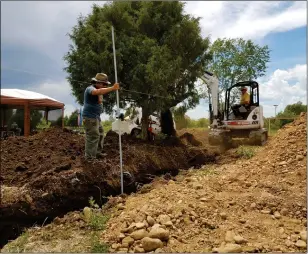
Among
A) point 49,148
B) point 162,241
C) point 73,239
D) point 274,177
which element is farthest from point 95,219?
point 49,148

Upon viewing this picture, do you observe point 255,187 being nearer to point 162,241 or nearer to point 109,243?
point 162,241

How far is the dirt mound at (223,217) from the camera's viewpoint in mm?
2941

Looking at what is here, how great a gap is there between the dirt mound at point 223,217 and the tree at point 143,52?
15.0ft

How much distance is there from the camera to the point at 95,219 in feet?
11.7

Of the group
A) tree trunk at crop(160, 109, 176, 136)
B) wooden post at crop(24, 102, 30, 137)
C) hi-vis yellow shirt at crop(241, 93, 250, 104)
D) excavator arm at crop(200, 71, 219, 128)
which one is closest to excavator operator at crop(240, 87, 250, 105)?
hi-vis yellow shirt at crop(241, 93, 250, 104)

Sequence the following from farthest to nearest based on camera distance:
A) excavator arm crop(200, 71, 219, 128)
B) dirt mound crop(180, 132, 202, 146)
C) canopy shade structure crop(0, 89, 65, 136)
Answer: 1. dirt mound crop(180, 132, 202, 146)
2. excavator arm crop(200, 71, 219, 128)
3. canopy shade structure crop(0, 89, 65, 136)

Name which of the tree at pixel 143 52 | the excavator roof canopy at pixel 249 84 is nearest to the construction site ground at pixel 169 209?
the tree at pixel 143 52

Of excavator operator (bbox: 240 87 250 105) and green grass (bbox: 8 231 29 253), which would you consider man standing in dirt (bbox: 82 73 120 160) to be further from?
excavator operator (bbox: 240 87 250 105)

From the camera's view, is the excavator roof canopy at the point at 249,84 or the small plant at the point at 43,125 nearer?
the small plant at the point at 43,125

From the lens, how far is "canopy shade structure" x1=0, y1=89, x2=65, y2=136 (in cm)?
409

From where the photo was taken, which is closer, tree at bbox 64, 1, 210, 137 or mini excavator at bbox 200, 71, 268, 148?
tree at bbox 64, 1, 210, 137

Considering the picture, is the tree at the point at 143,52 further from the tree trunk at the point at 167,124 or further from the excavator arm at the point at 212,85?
the tree trunk at the point at 167,124

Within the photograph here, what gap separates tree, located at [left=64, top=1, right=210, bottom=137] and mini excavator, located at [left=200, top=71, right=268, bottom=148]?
1.23 m

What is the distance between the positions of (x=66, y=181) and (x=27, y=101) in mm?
1826
